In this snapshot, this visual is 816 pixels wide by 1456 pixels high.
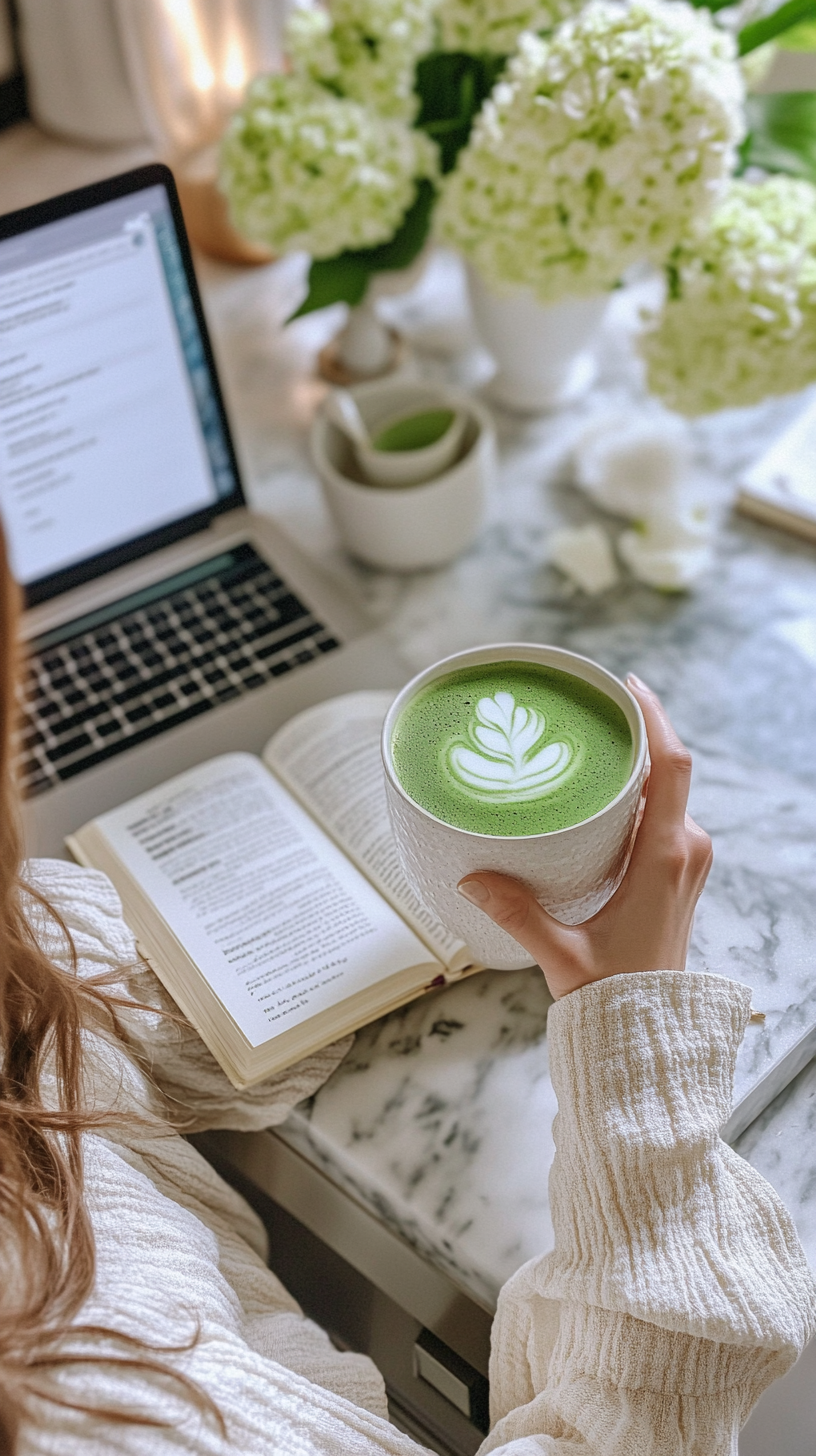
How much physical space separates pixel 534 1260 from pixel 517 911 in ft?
0.56

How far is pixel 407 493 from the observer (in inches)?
33.9

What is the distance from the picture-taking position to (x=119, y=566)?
863 mm

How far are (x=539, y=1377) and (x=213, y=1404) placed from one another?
17 cm

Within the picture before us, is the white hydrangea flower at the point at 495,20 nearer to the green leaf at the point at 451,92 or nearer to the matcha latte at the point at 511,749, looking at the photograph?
the green leaf at the point at 451,92

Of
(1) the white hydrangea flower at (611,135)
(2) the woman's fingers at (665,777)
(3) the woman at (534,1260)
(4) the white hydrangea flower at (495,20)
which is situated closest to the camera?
(3) the woman at (534,1260)

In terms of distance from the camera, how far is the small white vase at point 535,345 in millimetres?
947

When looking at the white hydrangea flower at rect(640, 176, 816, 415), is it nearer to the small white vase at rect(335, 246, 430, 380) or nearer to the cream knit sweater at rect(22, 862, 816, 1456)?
the small white vase at rect(335, 246, 430, 380)

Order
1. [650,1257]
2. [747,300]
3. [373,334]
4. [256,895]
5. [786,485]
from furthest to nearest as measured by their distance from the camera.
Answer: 1. [373,334]
2. [786,485]
3. [747,300]
4. [256,895]
5. [650,1257]

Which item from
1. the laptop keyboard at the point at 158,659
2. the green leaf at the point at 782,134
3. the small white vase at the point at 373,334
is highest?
the green leaf at the point at 782,134

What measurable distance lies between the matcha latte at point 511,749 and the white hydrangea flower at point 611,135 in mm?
329

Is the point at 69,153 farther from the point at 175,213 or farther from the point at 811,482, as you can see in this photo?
the point at 811,482

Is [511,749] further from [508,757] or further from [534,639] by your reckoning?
[534,639]

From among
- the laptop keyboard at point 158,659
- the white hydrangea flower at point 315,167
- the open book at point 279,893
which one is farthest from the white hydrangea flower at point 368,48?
the open book at point 279,893

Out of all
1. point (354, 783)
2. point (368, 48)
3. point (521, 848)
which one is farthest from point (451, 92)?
point (521, 848)
